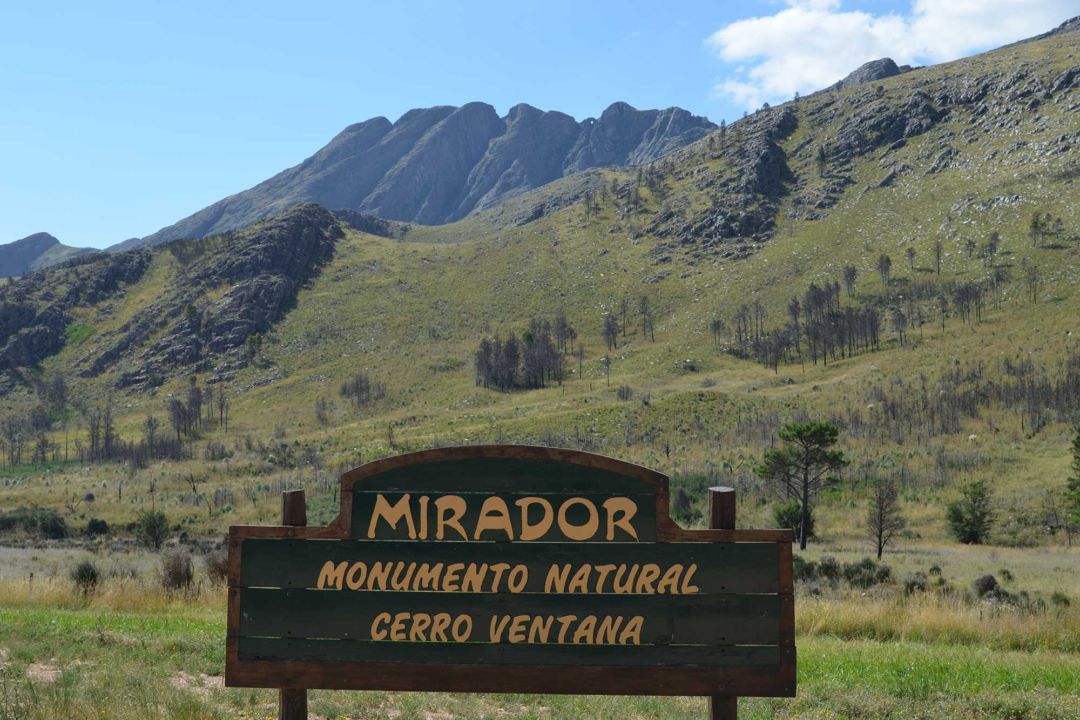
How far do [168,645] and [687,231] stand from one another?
143 meters

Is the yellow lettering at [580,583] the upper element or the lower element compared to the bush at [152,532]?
upper

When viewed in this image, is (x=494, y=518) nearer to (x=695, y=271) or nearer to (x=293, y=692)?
(x=293, y=692)

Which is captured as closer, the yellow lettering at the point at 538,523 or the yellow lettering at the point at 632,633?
the yellow lettering at the point at 632,633

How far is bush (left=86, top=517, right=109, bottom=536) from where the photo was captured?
43594mm

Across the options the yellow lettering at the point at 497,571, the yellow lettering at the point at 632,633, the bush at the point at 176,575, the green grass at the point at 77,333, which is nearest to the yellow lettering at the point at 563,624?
the yellow lettering at the point at 632,633

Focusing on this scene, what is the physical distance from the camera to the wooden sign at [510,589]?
478 cm

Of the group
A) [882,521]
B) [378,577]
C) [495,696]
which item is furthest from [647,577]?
[882,521]

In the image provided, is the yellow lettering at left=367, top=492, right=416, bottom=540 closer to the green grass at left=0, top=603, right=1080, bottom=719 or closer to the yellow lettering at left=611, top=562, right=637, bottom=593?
the yellow lettering at left=611, top=562, right=637, bottom=593

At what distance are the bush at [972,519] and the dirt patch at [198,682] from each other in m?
38.7

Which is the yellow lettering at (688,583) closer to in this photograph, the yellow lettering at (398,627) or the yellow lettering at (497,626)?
the yellow lettering at (497,626)

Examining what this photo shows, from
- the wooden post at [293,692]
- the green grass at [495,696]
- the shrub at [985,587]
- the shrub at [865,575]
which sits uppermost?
the wooden post at [293,692]

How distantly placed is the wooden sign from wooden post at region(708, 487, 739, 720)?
0.37 feet

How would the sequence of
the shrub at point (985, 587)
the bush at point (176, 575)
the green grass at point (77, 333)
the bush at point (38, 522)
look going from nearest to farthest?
the bush at point (176, 575)
the shrub at point (985, 587)
the bush at point (38, 522)
the green grass at point (77, 333)

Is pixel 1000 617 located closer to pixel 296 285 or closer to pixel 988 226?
pixel 988 226
